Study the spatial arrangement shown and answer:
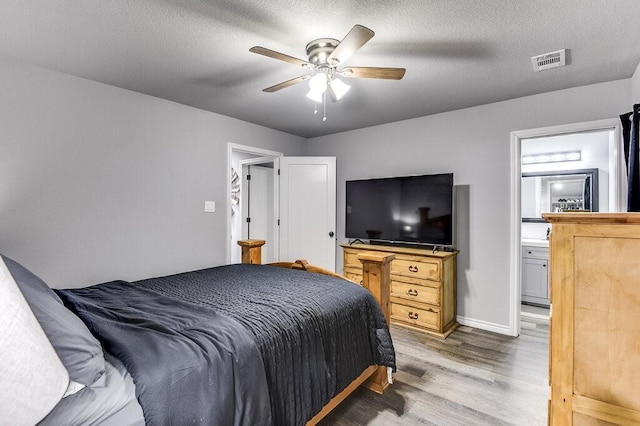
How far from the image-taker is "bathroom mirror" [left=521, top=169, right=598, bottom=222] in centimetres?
425

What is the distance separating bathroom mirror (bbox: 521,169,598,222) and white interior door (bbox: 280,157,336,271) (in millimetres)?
2953

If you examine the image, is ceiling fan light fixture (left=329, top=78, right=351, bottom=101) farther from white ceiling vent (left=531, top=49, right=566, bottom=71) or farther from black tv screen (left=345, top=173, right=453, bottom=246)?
black tv screen (left=345, top=173, right=453, bottom=246)

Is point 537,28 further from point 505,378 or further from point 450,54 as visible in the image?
point 505,378

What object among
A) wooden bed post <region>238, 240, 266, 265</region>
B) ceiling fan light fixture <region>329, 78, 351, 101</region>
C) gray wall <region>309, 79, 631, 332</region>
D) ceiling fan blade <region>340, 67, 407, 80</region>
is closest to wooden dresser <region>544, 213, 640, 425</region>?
ceiling fan blade <region>340, 67, 407, 80</region>

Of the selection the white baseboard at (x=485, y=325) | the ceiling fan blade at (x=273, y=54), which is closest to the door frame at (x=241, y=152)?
the ceiling fan blade at (x=273, y=54)

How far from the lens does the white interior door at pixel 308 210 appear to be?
4.33 m

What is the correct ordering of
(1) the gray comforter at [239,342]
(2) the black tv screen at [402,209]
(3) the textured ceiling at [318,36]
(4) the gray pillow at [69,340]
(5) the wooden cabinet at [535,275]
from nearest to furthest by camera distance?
1. (4) the gray pillow at [69,340]
2. (1) the gray comforter at [239,342]
3. (3) the textured ceiling at [318,36]
4. (2) the black tv screen at [402,209]
5. (5) the wooden cabinet at [535,275]

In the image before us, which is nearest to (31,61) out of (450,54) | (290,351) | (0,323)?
(0,323)

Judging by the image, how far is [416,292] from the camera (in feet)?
11.1

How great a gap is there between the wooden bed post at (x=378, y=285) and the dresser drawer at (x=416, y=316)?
1174 mm

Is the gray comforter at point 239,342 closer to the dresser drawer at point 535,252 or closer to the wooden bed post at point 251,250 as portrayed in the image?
the wooden bed post at point 251,250

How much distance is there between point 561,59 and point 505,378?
2.43m

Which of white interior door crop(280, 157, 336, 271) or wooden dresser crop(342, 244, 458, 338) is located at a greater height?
white interior door crop(280, 157, 336, 271)

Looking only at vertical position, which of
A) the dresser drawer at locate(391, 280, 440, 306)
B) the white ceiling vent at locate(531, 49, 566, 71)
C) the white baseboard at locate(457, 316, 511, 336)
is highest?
the white ceiling vent at locate(531, 49, 566, 71)
